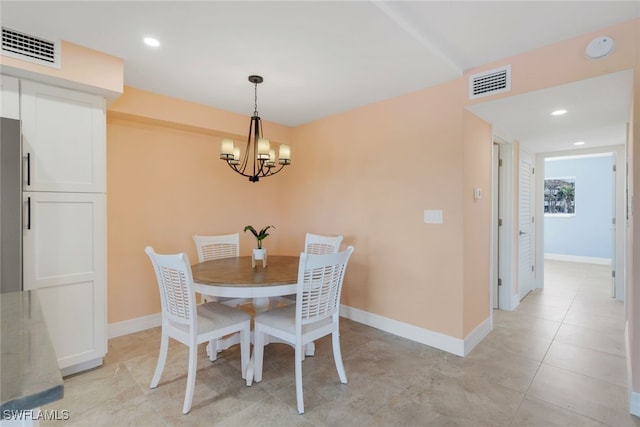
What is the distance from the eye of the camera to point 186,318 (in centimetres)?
194

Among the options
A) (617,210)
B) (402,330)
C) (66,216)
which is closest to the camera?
(66,216)

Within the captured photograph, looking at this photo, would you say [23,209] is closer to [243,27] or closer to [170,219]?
[170,219]

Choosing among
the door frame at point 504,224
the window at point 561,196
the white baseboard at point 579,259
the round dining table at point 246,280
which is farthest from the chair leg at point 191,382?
the window at point 561,196

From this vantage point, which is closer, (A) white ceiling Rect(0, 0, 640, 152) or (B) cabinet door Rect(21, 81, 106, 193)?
(A) white ceiling Rect(0, 0, 640, 152)

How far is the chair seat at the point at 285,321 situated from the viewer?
202 centimetres

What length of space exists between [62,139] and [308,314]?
7.07 ft

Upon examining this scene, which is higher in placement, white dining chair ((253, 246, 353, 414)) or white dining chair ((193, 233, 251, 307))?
white dining chair ((193, 233, 251, 307))

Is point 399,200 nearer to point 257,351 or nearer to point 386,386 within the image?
point 386,386

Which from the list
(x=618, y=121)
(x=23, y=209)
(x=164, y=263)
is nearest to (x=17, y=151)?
(x=23, y=209)

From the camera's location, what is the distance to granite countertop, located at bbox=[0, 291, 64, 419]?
0.59 meters

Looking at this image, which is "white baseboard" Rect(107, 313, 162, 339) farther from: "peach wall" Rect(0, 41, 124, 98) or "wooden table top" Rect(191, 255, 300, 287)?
"peach wall" Rect(0, 41, 124, 98)

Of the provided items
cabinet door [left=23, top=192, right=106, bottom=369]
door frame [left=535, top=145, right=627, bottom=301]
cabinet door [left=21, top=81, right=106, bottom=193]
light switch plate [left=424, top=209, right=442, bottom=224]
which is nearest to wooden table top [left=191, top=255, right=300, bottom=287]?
cabinet door [left=23, top=192, right=106, bottom=369]

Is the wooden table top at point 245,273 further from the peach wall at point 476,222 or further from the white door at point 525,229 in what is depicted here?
the white door at point 525,229

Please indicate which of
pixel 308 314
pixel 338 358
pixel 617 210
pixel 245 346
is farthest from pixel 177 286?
pixel 617 210
